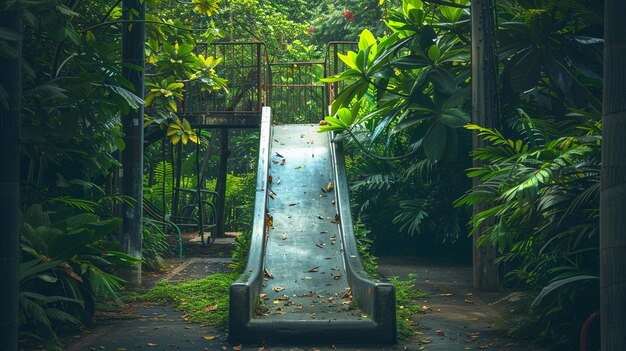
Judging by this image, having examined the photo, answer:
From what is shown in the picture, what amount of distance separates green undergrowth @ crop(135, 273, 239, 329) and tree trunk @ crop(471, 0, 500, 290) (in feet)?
10.3

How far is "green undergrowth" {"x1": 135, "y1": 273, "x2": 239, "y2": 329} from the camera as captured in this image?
834 cm

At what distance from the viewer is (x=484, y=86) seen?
10.3m

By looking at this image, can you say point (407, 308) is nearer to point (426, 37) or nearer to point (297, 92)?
point (426, 37)

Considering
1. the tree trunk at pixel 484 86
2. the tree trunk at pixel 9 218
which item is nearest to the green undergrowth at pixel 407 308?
the tree trunk at pixel 484 86

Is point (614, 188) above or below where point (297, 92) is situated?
below

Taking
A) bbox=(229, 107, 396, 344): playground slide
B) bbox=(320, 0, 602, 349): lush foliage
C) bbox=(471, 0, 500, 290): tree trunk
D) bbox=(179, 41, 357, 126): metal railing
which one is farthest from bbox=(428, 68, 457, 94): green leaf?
bbox=(179, 41, 357, 126): metal railing

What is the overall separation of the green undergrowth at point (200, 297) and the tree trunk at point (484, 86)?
3138 millimetres

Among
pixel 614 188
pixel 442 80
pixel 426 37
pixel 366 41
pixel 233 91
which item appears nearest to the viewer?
pixel 614 188

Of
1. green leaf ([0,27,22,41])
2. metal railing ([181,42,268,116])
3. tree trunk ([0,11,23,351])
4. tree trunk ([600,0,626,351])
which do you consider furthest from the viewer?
metal railing ([181,42,268,116])

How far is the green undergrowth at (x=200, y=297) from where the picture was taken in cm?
834

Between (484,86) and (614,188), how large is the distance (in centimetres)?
689

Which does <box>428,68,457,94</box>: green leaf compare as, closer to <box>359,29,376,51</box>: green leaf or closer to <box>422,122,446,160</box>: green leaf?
<box>422,122,446,160</box>: green leaf

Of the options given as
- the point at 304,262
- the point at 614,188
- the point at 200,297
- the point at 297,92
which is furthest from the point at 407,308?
the point at 297,92

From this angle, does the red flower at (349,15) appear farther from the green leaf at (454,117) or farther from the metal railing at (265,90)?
the green leaf at (454,117)
